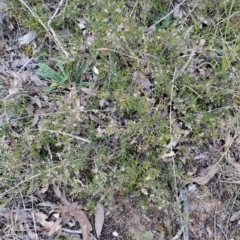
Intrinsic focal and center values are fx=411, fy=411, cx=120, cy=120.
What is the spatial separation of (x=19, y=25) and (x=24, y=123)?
2.34 feet

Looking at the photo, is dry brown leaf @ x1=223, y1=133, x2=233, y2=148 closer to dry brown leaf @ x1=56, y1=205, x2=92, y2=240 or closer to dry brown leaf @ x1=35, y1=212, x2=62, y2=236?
dry brown leaf @ x1=56, y1=205, x2=92, y2=240

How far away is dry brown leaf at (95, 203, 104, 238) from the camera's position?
2492mm

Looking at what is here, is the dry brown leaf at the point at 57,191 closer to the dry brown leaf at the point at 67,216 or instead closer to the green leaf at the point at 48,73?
the dry brown leaf at the point at 67,216

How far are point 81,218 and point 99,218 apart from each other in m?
0.11

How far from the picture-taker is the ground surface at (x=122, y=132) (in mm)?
2430

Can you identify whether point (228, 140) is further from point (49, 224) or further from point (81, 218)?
point (49, 224)

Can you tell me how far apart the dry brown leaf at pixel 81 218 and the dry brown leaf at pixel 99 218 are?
4 cm

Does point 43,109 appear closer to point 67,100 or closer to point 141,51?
point 67,100

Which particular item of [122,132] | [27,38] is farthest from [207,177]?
[27,38]

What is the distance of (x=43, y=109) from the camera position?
103 inches

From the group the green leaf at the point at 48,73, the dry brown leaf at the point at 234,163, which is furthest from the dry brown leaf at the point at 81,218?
the dry brown leaf at the point at 234,163

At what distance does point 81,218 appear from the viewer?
2498 mm

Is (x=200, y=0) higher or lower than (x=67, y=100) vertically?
higher

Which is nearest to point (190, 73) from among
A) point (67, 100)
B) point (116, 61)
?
point (116, 61)
